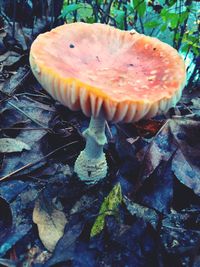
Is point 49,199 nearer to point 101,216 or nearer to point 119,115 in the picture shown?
point 101,216

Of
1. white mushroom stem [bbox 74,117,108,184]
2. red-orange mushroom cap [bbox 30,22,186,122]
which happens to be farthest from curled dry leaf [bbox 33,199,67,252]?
red-orange mushroom cap [bbox 30,22,186,122]

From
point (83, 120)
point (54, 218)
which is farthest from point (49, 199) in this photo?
point (83, 120)

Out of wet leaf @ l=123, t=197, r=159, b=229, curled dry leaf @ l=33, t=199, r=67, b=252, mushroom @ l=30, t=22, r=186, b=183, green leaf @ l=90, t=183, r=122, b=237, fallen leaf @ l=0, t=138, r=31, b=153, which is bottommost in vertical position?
wet leaf @ l=123, t=197, r=159, b=229

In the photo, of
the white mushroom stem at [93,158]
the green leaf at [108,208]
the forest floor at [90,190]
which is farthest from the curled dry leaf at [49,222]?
the white mushroom stem at [93,158]

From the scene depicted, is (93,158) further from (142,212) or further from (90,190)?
(142,212)

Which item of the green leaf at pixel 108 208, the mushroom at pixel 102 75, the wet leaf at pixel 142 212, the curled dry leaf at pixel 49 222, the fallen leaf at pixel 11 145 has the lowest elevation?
the wet leaf at pixel 142 212

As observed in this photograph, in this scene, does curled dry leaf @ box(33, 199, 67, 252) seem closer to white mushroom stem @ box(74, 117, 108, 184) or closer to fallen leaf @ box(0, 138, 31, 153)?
white mushroom stem @ box(74, 117, 108, 184)

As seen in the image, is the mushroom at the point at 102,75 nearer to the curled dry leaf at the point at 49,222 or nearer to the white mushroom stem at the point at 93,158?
the white mushroom stem at the point at 93,158
